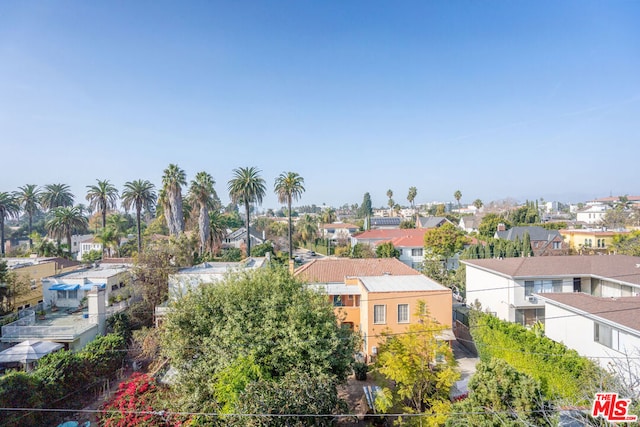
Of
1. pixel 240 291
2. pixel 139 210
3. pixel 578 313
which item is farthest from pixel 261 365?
pixel 139 210

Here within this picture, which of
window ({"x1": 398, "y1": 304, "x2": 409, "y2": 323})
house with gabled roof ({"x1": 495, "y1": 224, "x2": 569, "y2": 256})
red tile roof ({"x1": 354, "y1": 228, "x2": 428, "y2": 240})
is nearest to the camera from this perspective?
window ({"x1": 398, "y1": 304, "x2": 409, "y2": 323})

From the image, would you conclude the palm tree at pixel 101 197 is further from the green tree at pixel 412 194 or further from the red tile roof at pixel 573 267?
the green tree at pixel 412 194

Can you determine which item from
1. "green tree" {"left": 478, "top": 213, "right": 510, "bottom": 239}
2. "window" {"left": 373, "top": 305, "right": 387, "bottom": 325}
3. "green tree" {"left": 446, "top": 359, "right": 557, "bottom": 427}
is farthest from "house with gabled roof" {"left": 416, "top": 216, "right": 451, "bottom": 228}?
"green tree" {"left": 446, "top": 359, "right": 557, "bottom": 427}

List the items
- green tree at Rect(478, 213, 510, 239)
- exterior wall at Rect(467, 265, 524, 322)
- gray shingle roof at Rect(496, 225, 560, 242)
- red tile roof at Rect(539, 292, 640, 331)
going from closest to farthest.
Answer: red tile roof at Rect(539, 292, 640, 331)
exterior wall at Rect(467, 265, 524, 322)
gray shingle roof at Rect(496, 225, 560, 242)
green tree at Rect(478, 213, 510, 239)

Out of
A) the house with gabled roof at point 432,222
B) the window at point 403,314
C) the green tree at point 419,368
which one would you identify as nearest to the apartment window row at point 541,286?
the window at point 403,314

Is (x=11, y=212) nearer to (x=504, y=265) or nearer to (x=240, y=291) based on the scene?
(x=240, y=291)

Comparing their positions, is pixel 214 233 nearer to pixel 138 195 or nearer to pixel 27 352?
pixel 138 195

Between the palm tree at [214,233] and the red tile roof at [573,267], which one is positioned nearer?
the red tile roof at [573,267]

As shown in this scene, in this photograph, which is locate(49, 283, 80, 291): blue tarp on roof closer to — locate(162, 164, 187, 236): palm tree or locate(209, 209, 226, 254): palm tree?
locate(162, 164, 187, 236): palm tree
